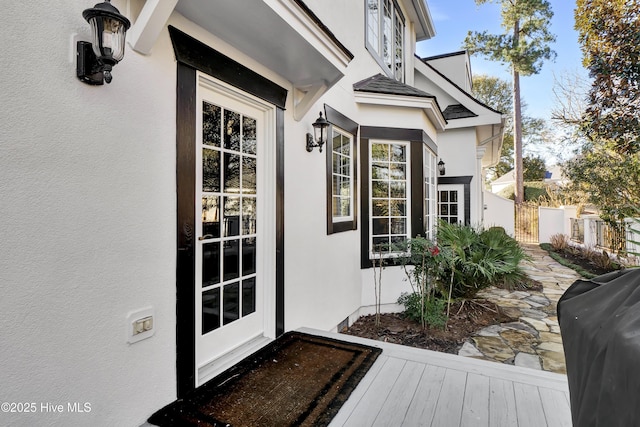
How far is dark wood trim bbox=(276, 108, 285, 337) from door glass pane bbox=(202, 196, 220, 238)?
0.74 m

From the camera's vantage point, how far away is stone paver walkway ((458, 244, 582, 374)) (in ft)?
13.2

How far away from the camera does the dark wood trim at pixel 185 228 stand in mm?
2285

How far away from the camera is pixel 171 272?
2.24 metres

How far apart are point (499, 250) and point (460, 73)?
297 inches

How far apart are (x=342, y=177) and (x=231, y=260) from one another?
2.60 meters

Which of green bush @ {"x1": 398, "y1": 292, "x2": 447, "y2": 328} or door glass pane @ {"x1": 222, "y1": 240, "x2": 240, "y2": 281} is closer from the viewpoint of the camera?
door glass pane @ {"x1": 222, "y1": 240, "x2": 240, "y2": 281}

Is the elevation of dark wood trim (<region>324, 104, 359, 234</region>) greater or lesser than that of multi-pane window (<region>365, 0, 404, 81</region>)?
lesser

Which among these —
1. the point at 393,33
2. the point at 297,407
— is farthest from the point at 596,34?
the point at 297,407

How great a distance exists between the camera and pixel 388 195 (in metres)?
5.82

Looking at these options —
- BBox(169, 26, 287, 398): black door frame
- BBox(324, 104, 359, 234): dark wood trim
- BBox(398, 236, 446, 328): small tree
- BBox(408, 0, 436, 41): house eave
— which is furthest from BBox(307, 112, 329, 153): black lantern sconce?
BBox(408, 0, 436, 41): house eave

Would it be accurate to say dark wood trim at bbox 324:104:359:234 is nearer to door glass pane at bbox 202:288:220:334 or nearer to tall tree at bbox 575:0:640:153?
door glass pane at bbox 202:288:220:334

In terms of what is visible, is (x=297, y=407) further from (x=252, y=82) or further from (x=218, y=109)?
(x=252, y=82)

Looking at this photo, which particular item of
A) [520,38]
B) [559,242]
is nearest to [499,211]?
[559,242]

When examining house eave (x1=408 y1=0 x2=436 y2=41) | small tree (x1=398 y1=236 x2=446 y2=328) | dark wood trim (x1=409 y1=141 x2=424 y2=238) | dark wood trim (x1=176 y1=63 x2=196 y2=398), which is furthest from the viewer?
house eave (x1=408 y1=0 x2=436 y2=41)
